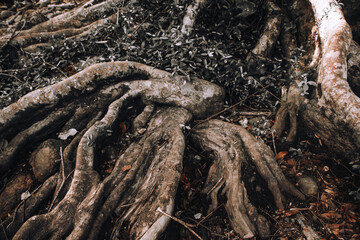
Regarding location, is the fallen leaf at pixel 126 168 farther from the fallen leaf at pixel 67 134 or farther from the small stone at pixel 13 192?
the small stone at pixel 13 192

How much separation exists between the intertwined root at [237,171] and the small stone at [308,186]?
0.10 meters

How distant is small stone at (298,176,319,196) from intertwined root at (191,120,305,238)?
10 centimetres

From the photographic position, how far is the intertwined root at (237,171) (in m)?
1.97

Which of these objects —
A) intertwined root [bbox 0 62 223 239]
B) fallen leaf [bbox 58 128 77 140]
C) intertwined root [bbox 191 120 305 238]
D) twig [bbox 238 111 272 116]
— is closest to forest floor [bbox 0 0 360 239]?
twig [bbox 238 111 272 116]

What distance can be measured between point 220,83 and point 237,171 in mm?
1452

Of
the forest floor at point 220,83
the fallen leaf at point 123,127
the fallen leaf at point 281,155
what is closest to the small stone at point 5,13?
the forest floor at point 220,83

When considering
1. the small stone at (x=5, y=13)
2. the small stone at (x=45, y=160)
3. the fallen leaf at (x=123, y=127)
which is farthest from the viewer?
→ the small stone at (x=5, y=13)

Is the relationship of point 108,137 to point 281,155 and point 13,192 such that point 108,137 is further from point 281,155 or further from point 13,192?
point 281,155

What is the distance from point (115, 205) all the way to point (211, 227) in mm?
1107

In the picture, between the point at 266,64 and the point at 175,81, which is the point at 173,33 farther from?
the point at 266,64

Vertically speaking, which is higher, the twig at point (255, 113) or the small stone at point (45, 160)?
the twig at point (255, 113)

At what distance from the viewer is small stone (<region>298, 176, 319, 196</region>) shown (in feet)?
7.12

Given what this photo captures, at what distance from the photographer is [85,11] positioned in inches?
158

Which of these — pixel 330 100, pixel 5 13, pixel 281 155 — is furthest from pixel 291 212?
pixel 5 13
